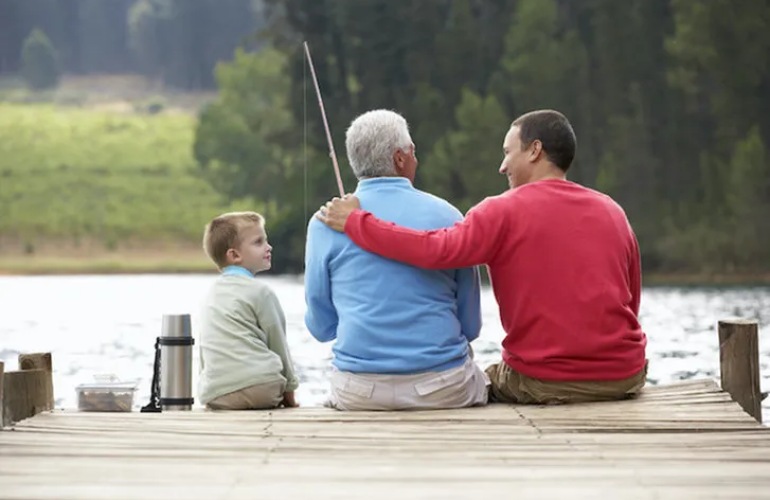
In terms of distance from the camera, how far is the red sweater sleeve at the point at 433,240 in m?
4.39

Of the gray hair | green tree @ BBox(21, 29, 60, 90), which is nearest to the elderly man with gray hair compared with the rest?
the gray hair

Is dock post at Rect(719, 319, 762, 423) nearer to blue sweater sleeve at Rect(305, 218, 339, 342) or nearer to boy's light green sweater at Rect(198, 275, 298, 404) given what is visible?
blue sweater sleeve at Rect(305, 218, 339, 342)

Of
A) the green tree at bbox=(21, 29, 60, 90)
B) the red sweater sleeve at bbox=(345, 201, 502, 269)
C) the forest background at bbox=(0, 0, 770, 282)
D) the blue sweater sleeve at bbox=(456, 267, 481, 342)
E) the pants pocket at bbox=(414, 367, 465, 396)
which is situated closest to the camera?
the red sweater sleeve at bbox=(345, 201, 502, 269)

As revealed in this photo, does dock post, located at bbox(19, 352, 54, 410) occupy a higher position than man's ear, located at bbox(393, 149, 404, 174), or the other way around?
man's ear, located at bbox(393, 149, 404, 174)

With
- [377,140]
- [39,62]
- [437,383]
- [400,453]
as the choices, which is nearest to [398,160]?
[377,140]

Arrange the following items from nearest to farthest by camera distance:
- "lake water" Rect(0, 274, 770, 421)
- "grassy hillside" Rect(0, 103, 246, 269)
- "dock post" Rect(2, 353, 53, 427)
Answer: "dock post" Rect(2, 353, 53, 427)
"lake water" Rect(0, 274, 770, 421)
"grassy hillside" Rect(0, 103, 246, 269)

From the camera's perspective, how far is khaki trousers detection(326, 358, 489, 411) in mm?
4496

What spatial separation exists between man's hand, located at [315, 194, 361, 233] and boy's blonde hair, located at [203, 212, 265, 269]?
52 cm

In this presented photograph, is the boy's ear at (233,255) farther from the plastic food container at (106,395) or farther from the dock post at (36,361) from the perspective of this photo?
the dock post at (36,361)

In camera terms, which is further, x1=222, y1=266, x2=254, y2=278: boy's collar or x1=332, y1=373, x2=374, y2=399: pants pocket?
x1=222, y1=266, x2=254, y2=278: boy's collar

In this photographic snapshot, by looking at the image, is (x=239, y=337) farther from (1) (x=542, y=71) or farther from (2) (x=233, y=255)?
(1) (x=542, y=71)

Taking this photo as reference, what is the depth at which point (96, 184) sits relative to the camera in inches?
2399

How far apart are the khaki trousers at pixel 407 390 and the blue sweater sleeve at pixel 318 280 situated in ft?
0.65

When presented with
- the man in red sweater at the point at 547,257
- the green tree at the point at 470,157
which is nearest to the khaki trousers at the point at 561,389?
the man in red sweater at the point at 547,257
